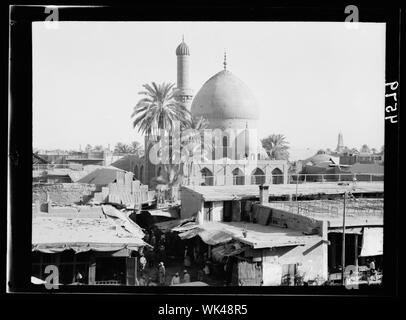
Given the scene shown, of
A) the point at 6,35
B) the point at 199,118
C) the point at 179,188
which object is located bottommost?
the point at 179,188

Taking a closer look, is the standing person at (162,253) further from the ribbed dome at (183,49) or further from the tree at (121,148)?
the ribbed dome at (183,49)

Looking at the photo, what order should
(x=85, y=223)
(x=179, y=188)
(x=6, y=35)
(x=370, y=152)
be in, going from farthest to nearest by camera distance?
(x=179, y=188) → (x=85, y=223) → (x=370, y=152) → (x=6, y=35)

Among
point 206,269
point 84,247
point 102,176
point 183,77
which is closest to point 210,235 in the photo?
point 206,269

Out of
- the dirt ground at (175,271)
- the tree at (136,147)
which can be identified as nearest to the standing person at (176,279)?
the dirt ground at (175,271)

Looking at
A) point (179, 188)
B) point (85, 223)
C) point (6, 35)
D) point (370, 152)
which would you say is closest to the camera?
point (6, 35)
